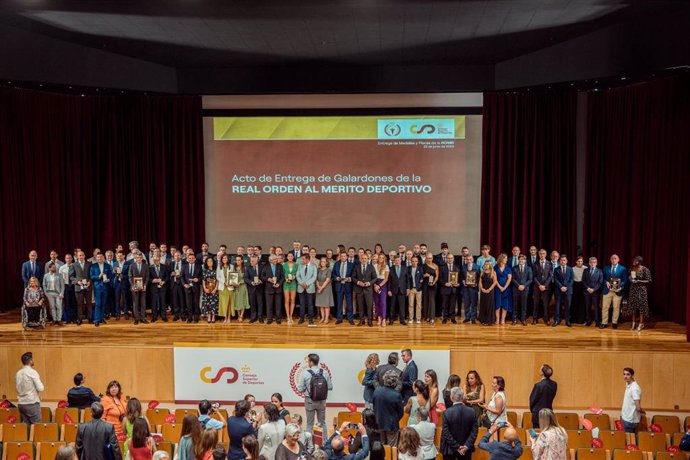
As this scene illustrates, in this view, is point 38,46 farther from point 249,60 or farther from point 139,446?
point 139,446

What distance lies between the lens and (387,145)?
16250 mm

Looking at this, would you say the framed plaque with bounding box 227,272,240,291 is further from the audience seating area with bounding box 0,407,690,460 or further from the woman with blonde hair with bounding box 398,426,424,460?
the woman with blonde hair with bounding box 398,426,424,460

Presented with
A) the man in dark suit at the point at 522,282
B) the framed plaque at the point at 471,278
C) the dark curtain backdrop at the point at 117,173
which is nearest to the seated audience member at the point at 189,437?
the framed plaque at the point at 471,278

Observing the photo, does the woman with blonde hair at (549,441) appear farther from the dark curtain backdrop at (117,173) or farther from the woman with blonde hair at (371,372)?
the dark curtain backdrop at (117,173)

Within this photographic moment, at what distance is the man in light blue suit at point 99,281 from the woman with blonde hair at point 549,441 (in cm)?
923

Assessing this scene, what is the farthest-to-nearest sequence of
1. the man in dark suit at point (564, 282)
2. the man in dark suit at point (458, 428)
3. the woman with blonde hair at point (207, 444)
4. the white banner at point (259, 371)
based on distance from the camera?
1. the man in dark suit at point (564, 282)
2. the white banner at point (259, 371)
3. the man in dark suit at point (458, 428)
4. the woman with blonde hair at point (207, 444)

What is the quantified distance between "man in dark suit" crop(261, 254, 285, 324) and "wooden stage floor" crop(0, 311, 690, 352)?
294mm

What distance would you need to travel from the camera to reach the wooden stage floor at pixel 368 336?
40.1ft

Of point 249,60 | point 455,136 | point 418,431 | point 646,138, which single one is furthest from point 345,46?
point 418,431

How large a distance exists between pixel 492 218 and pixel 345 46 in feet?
16.1

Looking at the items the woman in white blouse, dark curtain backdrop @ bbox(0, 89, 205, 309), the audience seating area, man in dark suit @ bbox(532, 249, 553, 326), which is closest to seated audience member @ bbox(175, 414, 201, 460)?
the woman in white blouse

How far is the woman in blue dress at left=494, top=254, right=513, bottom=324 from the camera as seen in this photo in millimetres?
13539

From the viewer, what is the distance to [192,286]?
45.8 ft

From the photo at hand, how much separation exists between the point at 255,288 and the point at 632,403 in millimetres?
6976
